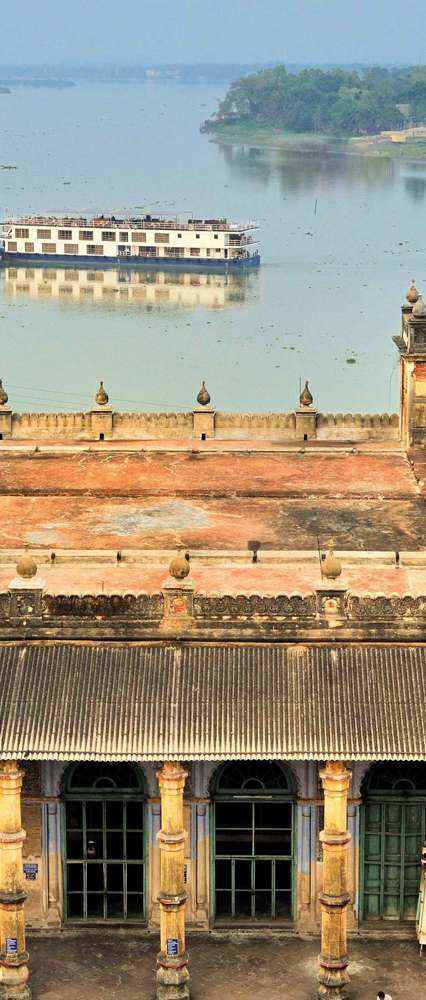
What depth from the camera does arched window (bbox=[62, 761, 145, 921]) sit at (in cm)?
2920

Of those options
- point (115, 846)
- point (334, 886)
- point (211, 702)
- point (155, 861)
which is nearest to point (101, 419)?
point (115, 846)

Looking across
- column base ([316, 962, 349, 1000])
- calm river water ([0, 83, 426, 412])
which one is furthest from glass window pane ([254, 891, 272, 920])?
calm river water ([0, 83, 426, 412])

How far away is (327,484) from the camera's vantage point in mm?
38500

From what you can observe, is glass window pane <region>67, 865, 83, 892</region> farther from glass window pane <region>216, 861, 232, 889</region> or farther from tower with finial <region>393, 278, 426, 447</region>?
tower with finial <region>393, 278, 426, 447</region>

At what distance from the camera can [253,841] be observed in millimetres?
29453

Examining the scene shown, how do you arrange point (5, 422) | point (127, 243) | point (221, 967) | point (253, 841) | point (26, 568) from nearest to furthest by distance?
point (26, 568)
point (221, 967)
point (253, 841)
point (5, 422)
point (127, 243)

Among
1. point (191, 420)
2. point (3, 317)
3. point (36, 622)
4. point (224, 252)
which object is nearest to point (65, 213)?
point (224, 252)

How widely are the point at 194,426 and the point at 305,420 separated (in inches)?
102

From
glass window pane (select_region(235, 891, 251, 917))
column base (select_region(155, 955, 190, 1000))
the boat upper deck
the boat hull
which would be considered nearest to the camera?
column base (select_region(155, 955, 190, 1000))

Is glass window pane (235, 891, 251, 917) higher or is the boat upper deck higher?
the boat upper deck

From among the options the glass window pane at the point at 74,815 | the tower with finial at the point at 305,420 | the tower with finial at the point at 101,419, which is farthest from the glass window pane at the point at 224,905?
the tower with finial at the point at 305,420

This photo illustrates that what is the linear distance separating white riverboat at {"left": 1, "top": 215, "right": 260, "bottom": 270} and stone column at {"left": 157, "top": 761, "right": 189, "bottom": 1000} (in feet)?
359

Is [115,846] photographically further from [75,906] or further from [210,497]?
[210,497]

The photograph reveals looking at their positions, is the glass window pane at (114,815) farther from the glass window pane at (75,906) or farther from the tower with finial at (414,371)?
the tower with finial at (414,371)
